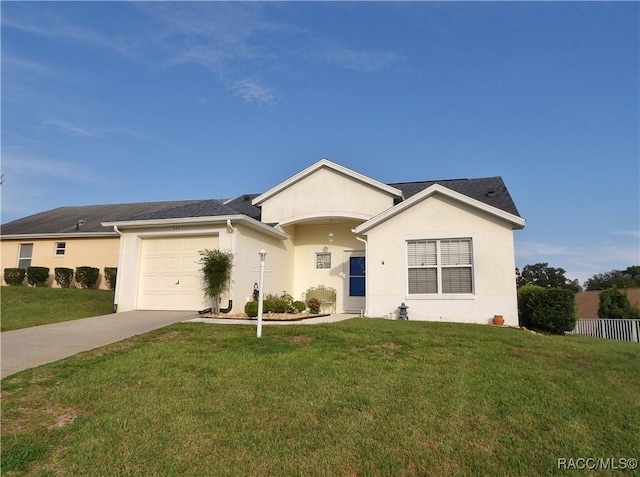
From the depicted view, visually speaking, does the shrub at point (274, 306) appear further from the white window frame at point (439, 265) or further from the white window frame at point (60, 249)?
the white window frame at point (60, 249)

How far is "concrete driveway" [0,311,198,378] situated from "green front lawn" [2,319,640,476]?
0.69 m

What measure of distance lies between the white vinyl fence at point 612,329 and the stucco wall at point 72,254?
2161 cm

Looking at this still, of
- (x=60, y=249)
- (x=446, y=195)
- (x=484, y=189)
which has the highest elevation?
(x=484, y=189)

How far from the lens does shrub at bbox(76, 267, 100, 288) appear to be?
2047 centimetres

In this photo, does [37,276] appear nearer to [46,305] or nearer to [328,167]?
[46,305]

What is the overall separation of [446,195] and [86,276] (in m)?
18.1

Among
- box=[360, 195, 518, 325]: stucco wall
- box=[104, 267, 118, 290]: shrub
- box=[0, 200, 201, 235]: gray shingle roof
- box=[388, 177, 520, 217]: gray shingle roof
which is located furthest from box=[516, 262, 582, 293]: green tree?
box=[104, 267, 118, 290]: shrub

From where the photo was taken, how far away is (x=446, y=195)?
13.0 m

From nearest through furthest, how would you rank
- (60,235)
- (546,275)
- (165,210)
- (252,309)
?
(252,309)
(165,210)
(60,235)
(546,275)

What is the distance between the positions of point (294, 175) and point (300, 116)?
2619 millimetres

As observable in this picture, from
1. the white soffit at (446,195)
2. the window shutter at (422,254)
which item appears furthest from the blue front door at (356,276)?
the window shutter at (422,254)

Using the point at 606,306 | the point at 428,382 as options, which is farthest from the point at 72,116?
the point at 606,306

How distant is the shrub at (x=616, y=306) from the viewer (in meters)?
15.9

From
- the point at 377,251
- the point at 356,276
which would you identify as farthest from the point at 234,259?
the point at 356,276
